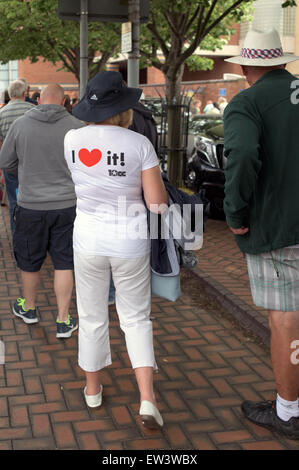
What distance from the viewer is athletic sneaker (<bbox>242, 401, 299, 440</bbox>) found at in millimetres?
3561

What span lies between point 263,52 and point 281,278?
1189mm

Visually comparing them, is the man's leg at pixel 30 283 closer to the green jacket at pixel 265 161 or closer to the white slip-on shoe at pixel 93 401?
the white slip-on shoe at pixel 93 401

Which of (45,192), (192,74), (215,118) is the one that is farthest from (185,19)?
(192,74)

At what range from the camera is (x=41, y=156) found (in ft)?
15.8

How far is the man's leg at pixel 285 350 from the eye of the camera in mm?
Result: 3482

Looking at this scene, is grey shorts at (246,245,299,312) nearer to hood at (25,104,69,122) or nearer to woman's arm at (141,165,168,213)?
woman's arm at (141,165,168,213)

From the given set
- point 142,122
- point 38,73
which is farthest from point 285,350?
point 38,73

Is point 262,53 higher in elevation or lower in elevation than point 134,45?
lower

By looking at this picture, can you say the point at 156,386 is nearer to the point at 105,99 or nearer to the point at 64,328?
the point at 64,328

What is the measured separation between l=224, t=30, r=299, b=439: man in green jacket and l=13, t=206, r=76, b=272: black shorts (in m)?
1.79

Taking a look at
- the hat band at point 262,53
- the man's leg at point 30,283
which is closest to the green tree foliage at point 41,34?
the man's leg at point 30,283

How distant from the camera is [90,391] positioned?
12.7ft

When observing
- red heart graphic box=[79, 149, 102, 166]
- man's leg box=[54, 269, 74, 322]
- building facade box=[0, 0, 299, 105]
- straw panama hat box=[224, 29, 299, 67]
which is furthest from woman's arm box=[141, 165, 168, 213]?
building facade box=[0, 0, 299, 105]

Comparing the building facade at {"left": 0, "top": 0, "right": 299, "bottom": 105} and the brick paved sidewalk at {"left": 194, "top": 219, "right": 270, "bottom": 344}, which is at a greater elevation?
the building facade at {"left": 0, "top": 0, "right": 299, "bottom": 105}
